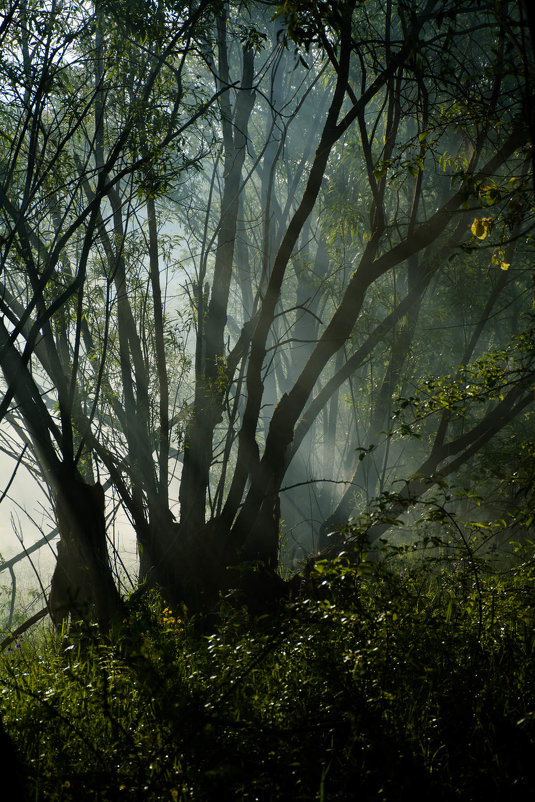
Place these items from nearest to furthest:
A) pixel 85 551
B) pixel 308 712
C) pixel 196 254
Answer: pixel 308 712, pixel 85 551, pixel 196 254

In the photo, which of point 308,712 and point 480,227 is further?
point 480,227

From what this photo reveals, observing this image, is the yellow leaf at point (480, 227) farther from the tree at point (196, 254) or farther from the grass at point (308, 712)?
the grass at point (308, 712)

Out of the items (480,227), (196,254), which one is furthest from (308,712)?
(196,254)

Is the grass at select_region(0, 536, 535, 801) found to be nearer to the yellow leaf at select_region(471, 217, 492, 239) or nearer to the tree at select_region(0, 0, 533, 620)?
the tree at select_region(0, 0, 533, 620)

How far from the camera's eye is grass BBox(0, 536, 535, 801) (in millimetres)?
1521

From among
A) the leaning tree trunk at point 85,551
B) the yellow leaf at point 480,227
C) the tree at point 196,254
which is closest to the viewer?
the yellow leaf at point 480,227

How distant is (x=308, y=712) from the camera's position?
6.13 ft

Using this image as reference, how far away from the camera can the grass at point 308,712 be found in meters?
1.52

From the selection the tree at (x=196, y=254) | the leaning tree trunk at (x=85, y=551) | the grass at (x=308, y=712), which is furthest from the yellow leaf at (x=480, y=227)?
the leaning tree trunk at (x=85, y=551)

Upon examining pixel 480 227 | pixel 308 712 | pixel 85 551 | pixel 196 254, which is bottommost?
pixel 308 712

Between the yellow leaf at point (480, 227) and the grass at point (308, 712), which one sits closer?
the grass at point (308, 712)

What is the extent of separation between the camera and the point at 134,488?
13.3 ft

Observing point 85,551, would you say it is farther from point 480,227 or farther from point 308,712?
point 480,227

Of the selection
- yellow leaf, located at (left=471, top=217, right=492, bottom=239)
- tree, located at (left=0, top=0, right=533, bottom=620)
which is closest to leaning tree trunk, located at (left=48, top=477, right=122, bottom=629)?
tree, located at (left=0, top=0, right=533, bottom=620)
